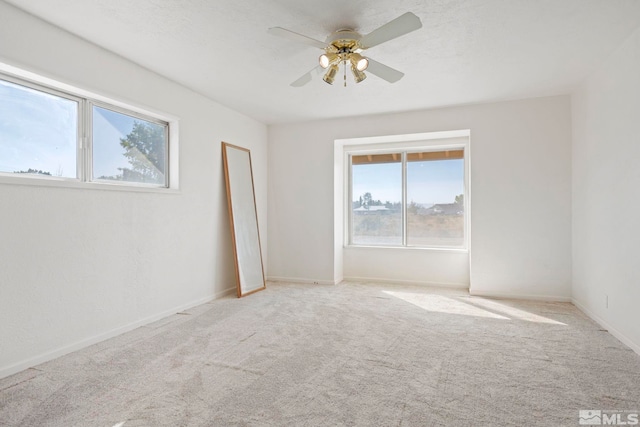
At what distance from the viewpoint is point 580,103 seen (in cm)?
388

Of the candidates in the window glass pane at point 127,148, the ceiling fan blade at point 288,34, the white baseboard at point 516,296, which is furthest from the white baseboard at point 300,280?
the ceiling fan blade at point 288,34

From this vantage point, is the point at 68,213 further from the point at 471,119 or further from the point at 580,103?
the point at 580,103

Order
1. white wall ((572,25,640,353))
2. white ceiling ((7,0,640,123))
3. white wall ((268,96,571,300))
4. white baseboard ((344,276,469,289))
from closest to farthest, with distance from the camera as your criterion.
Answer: white ceiling ((7,0,640,123)) → white wall ((572,25,640,353)) → white wall ((268,96,571,300)) → white baseboard ((344,276,469,289))

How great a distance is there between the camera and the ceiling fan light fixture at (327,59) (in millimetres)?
→ 2693

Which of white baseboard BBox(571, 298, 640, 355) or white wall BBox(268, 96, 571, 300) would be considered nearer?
white baseboard BBox(571, 298, 640, 355)

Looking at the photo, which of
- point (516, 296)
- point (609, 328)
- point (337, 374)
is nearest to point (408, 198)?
point (516, 296)

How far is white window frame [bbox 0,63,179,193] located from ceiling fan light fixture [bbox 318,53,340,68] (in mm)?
1926

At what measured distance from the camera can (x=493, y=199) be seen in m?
4.52

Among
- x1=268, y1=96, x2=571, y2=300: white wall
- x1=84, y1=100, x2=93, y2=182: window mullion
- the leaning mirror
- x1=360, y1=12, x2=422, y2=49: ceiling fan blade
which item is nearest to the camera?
x1=360, y1=12, x2=422, y2=49: ceiling fan blade

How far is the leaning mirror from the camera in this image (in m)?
4.65

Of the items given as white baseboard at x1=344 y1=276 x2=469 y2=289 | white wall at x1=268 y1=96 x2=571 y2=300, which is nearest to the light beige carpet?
white wall at x1=268 y1=96 x2=571 y2=300

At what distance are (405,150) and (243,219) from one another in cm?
286

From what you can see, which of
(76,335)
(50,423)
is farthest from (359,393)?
(76,335)

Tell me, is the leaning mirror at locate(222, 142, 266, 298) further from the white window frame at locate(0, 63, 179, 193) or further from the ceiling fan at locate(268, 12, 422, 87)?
the ceiling fan at locate(268, 12, 422, 87)
